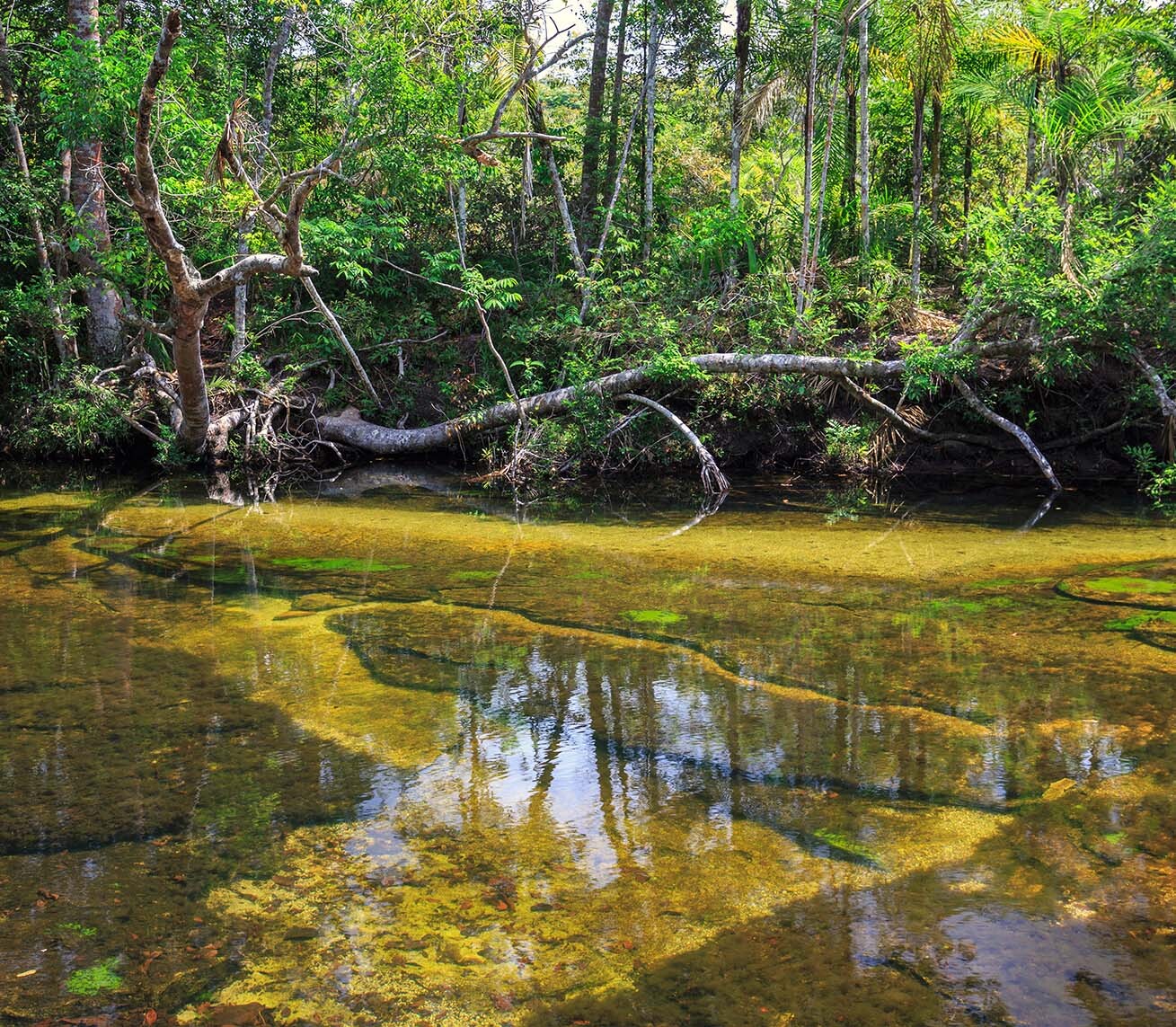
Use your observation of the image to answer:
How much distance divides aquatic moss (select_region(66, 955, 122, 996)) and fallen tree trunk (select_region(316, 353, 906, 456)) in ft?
33.8

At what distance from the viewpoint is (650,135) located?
1583 centimetres

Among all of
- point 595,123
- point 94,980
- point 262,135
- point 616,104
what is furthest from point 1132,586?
point 616,104

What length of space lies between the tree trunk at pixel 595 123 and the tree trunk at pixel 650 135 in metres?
0.72

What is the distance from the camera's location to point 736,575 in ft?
24.6

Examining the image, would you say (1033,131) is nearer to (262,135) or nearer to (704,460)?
(704,460)

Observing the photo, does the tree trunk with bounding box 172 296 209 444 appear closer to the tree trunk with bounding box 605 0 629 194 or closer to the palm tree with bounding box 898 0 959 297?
the tree trunk with bounding box 605 0 629 194

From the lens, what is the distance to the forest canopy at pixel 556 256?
36.1 ft

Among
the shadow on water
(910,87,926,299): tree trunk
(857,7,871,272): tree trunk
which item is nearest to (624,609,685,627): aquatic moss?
Answer: the shadow on water

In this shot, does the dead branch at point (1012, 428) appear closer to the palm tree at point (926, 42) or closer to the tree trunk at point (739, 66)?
the palm tree at point (926, 42)

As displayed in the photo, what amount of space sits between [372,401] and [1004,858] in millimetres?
12996

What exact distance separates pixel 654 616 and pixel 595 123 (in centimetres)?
1254

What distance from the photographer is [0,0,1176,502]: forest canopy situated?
433 inches

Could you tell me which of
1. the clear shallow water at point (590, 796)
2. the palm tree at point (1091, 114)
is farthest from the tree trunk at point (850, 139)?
the clear shallow water at point (590, 796)

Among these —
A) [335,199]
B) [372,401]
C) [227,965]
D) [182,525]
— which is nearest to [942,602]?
[227,965]
